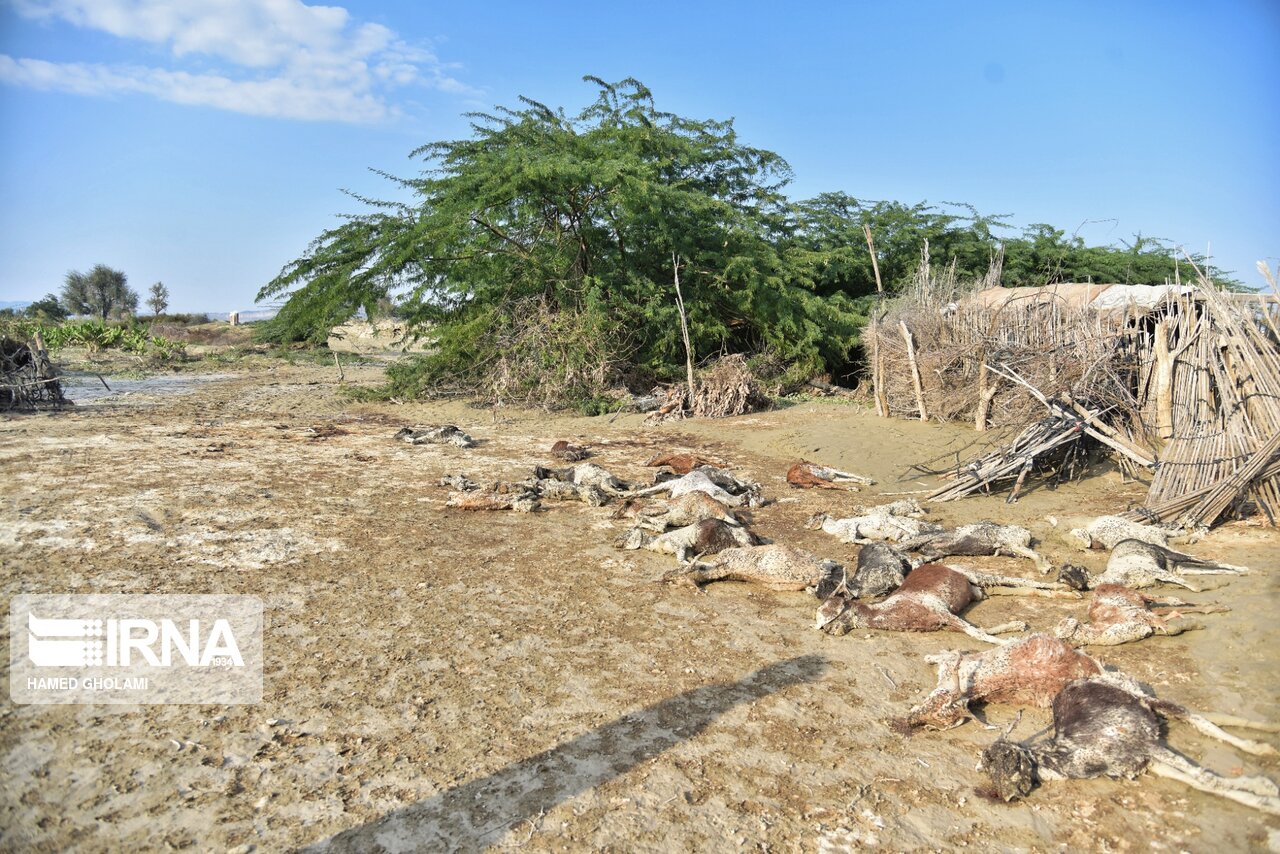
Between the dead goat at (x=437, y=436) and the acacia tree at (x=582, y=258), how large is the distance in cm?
340

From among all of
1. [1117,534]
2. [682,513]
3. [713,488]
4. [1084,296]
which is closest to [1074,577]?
[1117,534]

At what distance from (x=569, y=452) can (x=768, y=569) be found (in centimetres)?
486

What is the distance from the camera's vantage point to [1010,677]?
391 centimetres

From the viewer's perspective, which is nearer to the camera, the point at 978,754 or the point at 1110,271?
the point at 978,754

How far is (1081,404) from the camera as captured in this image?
8.21 meters

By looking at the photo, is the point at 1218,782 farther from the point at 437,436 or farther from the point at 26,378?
the point at 26,378

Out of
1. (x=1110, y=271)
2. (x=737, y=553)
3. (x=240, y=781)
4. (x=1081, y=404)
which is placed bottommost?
(x=240, y=781)

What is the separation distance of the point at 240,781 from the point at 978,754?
304 centimetres

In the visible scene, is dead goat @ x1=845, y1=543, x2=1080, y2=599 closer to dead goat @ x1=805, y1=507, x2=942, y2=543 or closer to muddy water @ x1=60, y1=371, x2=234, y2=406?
dead goat @ x1=805, y1=507, x2=942, y2=543

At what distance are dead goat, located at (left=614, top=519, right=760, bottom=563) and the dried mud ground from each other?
161 mm

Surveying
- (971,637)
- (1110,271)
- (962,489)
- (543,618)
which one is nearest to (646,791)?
(543,618)

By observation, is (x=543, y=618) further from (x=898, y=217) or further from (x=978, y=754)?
(x=898, y=217)

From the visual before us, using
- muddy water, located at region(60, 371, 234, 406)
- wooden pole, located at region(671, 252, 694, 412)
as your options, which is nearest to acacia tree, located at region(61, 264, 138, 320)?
muddy water, located at region(60, 371, 234, 406)

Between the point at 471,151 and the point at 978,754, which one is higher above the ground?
the point at 471,151
